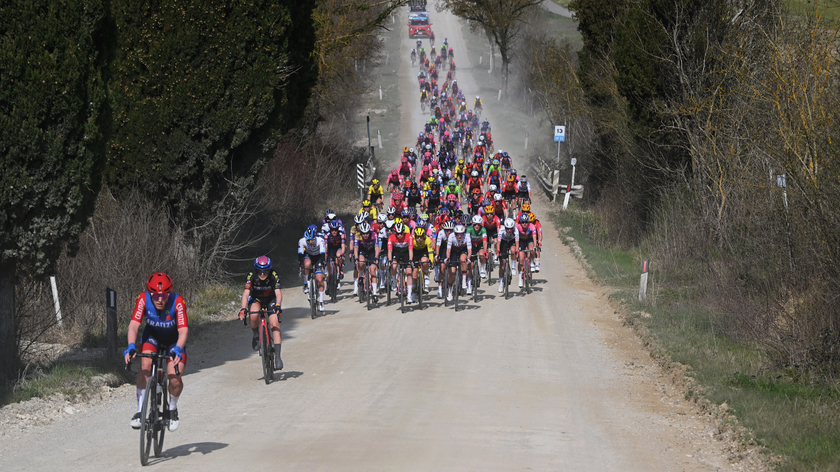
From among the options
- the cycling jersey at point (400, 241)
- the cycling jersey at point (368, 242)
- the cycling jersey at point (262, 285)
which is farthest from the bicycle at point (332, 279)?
the cycling jersey at point (262, 285)

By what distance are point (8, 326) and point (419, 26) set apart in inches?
3273

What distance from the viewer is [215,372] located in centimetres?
1443

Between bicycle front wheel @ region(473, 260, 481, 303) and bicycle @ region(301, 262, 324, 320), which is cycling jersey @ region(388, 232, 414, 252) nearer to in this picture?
bicycle @ region(301, 262, 324, 320)

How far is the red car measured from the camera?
9194cm

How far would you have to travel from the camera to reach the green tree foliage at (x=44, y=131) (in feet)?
39.2

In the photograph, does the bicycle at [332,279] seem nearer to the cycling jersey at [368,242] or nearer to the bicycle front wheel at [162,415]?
the cycling jersey at [368,242]

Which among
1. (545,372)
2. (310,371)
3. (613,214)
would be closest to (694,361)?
(545,372)

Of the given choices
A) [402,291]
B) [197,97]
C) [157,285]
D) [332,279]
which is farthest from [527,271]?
[157,285]

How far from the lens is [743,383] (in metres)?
12.4

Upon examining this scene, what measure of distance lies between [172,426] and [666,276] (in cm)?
1470

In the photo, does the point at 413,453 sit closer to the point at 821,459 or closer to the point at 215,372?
the point at 821,459

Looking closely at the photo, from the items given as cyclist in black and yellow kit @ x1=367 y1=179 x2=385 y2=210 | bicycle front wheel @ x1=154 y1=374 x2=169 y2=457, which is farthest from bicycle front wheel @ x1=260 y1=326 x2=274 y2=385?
cyclist in black and yellow kit @ x1=367 y1=179 x2=385 y2=210

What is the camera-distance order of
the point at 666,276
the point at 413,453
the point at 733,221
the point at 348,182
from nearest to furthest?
the point at 413,453 → the point at 733,221 → the point at 666,276 → the point at 348,182

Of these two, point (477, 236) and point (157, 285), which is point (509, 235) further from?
point (157, 285)
